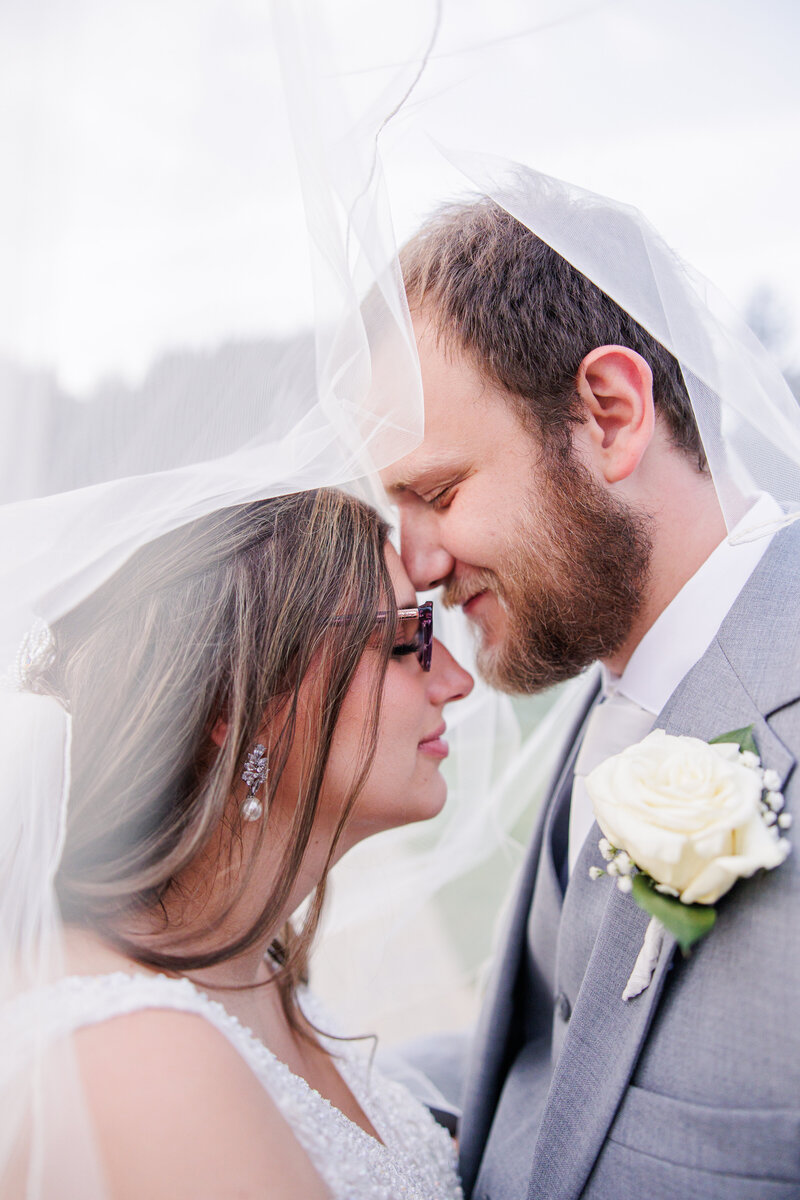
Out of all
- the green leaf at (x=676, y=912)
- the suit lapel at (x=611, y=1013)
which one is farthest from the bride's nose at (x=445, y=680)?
the green leaf at (x=676, y=912)

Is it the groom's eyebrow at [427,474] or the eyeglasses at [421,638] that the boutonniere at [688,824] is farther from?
the groom's eyebrow at [427,474]

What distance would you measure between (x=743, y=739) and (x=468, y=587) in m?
1.03

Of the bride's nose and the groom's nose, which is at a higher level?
the groom's nose

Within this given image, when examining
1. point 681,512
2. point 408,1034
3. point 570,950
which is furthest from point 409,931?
point 681,512

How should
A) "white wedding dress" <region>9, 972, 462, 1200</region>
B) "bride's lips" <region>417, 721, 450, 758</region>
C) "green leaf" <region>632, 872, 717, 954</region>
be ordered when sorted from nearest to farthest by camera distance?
"green leaf" <region>632, 872, 717, 954</region> < "white wedding dress" <region>9, 972, 462, 1200</region> < "bride's lips" <region>417, 721, 450, 758</region>

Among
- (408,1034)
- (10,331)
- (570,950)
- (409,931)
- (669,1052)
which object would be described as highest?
(10,331)

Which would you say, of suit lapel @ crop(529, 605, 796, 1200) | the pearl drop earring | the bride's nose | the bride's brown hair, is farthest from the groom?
the pearl drop earring

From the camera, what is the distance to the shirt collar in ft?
6.73

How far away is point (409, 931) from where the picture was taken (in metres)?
3.22

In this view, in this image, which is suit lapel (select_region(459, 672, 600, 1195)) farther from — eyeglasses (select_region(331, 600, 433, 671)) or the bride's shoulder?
the bride's shoulder

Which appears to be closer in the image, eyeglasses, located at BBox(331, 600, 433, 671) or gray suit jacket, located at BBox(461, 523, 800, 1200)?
gray suit jacket, located at BBox(461, 523, 800, 1200)

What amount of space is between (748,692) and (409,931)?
1993mm

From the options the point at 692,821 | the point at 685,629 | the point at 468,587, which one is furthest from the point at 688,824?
the point at 468,587

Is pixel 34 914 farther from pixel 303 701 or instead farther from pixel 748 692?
pixel 748 692
